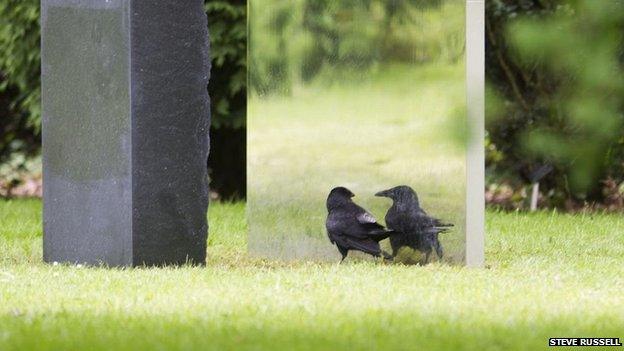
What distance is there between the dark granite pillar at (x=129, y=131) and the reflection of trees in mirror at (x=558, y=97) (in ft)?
15.4

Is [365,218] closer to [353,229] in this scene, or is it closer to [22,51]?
[353,229]

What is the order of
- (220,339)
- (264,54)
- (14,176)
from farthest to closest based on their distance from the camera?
(14,176) → (264,54) → (220,339)

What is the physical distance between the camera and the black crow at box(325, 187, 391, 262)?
7.56m

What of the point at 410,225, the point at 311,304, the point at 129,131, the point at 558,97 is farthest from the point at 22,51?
the point at 311,304

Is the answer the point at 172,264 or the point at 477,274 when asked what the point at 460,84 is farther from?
the point at 172,264

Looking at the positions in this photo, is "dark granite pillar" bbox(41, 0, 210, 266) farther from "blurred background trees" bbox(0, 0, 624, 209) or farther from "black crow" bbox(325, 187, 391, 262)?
"blurred background trees" bbox(0, 0, 624, 209)

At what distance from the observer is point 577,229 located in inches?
387

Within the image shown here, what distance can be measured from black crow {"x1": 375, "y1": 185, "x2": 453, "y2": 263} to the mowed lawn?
0.79 feet

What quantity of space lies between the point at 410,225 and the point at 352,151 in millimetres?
606

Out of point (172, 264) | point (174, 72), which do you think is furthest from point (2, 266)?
point (174, 72)

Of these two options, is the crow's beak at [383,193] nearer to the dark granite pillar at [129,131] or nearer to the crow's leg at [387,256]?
the crow's leg at [387,256]

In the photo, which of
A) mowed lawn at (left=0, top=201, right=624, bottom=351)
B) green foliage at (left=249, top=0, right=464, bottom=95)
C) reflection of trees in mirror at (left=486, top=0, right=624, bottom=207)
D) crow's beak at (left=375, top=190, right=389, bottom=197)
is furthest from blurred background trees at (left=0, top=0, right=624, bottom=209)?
crow's beak at (left=375, top=190, right=389, bottom=197)

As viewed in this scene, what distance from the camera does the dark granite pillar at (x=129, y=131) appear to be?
23.4 feet

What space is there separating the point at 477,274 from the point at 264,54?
208 centimetres
